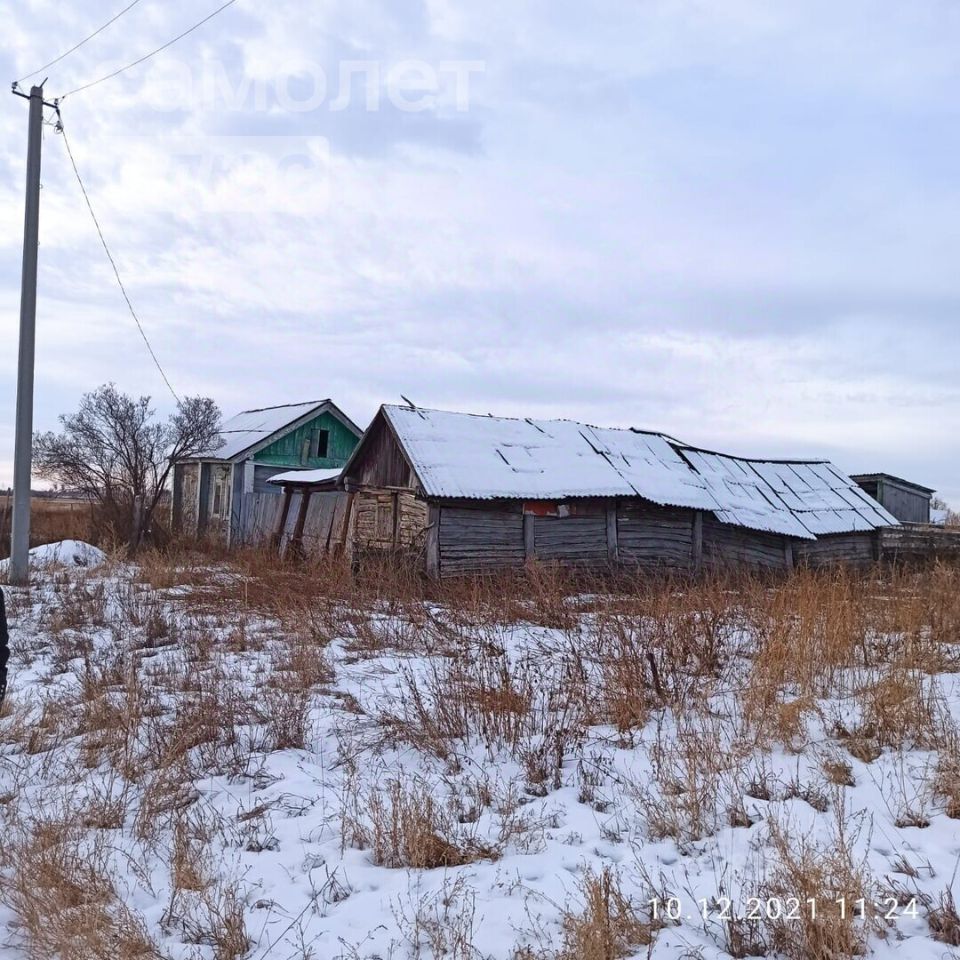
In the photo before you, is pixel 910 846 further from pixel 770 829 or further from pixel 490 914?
pixel 490 914

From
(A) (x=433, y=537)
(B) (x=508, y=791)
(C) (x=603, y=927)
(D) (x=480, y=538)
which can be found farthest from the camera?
(D) (x=480, y=538)

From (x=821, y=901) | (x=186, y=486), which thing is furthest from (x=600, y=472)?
(x=186, y=486)

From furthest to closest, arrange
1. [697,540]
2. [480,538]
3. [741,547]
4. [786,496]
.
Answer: [786,496] < [741,547] < [697,540] < [480,538]

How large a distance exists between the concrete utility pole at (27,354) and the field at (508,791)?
4879 millimetres

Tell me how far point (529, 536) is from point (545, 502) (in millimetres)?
717

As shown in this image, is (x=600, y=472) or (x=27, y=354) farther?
(x=600, y=472)

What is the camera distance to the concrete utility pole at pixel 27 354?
11.8 meters

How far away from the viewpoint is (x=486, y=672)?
20.3 ft

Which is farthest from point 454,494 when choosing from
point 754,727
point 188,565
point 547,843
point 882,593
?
point 547,843

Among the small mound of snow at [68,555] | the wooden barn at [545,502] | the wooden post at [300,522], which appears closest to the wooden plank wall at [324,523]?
the wooden post at [300,522]

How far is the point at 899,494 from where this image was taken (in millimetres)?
26391

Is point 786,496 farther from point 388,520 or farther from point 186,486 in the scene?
point 186,486

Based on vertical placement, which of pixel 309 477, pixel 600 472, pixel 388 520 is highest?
pixel 600 472

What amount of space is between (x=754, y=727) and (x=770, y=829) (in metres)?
1.30
